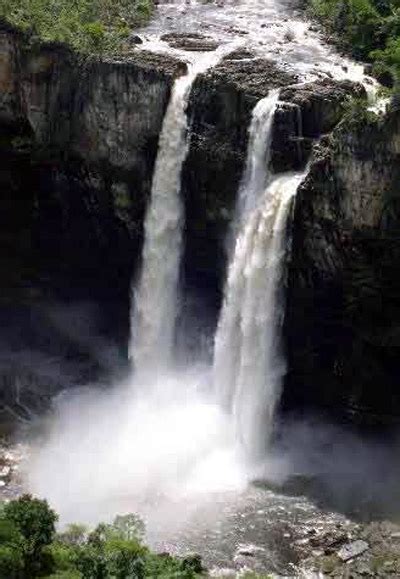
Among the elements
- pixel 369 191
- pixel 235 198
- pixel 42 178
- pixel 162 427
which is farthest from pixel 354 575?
pixel 42 178

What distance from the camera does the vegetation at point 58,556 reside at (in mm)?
21219

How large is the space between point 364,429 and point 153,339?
32.8 ft

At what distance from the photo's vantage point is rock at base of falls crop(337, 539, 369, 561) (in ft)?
86.8

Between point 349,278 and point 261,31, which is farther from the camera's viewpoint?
point 261,31

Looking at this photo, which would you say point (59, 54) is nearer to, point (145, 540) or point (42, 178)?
point (42, 178)

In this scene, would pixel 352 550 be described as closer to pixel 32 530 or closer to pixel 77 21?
pixel 32 530

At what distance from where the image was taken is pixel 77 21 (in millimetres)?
38094

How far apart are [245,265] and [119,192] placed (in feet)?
24.6

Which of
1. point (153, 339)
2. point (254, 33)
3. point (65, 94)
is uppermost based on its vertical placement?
point (254, 33)

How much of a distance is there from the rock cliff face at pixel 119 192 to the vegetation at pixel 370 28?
2.90 meters

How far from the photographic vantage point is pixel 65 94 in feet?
119

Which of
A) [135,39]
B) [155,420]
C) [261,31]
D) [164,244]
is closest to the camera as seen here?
[155,420]

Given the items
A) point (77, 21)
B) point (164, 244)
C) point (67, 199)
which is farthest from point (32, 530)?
point (77, 21)

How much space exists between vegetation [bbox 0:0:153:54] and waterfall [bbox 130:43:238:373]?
4.22m
